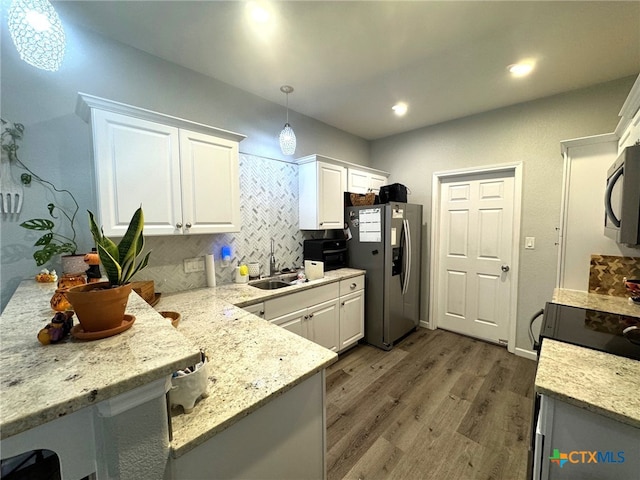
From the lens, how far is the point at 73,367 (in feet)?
1.87

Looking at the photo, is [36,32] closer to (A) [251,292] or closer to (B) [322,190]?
(A) [251,292]

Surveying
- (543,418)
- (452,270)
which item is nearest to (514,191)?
(452,270)

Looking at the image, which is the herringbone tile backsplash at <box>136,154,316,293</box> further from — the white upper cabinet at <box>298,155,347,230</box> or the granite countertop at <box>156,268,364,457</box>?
the granite countertop at <box>156,268,364,457</box>

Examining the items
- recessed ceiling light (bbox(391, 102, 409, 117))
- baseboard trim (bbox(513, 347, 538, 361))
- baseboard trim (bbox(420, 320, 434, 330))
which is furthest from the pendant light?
baseboard trim (bbox(513, 347, 538, 361))

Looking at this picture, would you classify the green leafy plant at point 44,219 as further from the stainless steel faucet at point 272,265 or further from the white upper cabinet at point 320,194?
the white upper cabinet at point 320,194

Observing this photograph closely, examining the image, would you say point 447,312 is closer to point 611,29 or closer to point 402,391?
point 402,391

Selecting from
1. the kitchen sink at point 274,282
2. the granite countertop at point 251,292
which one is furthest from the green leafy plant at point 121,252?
the kitchen sink at point 274,282

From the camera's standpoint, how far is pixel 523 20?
164 cm

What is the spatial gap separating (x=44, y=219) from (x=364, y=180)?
305cm

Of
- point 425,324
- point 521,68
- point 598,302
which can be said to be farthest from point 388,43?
point 425,324

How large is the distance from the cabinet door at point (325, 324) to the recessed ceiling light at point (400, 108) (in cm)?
222

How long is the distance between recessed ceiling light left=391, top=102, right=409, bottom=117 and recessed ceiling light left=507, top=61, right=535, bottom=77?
0.94 meters

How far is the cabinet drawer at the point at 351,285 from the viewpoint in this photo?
→ 277 centimetres

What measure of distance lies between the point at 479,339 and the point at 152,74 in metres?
Answer: 4.31
